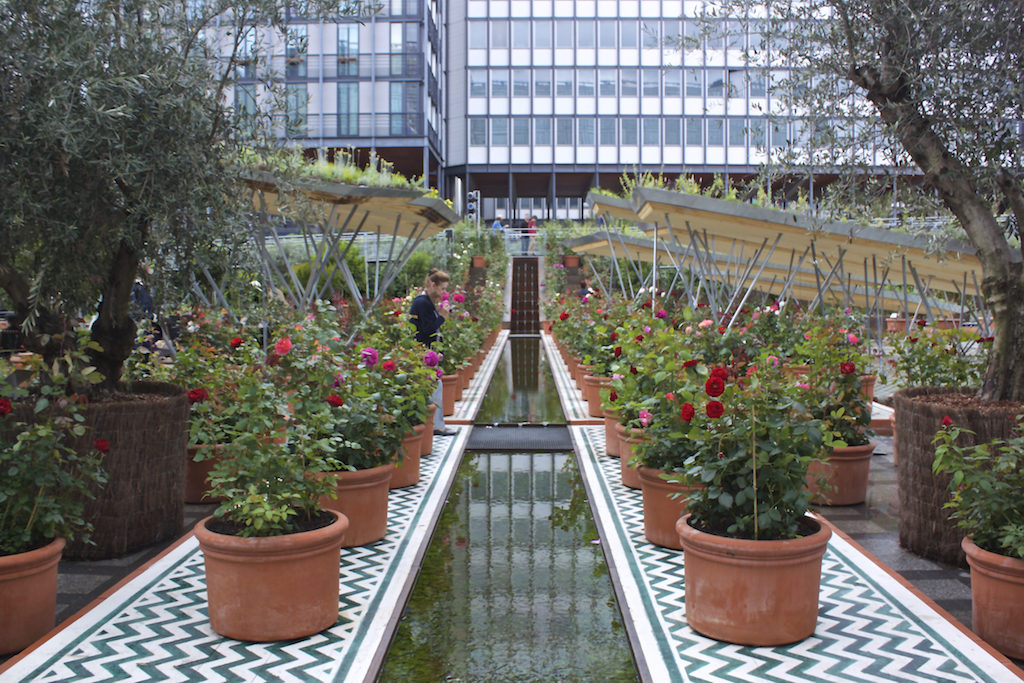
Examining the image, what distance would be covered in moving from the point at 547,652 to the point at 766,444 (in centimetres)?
134

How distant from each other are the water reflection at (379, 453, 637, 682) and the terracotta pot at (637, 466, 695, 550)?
39 cm

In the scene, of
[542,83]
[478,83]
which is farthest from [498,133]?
[542,83]

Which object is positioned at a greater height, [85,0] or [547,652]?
[85,0]

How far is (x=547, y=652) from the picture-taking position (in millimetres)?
3938

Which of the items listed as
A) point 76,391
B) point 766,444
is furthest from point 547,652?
point 76,391

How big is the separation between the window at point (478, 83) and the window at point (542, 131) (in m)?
3.11

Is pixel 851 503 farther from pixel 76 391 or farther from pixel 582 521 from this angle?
pixel 76 391

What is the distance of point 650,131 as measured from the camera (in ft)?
146

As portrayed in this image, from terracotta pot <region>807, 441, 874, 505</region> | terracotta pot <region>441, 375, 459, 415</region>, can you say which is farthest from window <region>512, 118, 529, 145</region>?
terracotta pot <region>807, 441, 874, 505</region>

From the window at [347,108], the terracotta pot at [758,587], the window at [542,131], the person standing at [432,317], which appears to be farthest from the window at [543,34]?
the terracotta pot at [758,587]

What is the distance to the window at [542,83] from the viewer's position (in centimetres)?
4522

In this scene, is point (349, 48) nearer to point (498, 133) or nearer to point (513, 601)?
point (498, 133)

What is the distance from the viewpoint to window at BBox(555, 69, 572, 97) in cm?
4509

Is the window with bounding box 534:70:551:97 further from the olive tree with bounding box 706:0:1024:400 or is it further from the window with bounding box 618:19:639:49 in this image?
the olive tree with bounding box 706:0:1024:400
